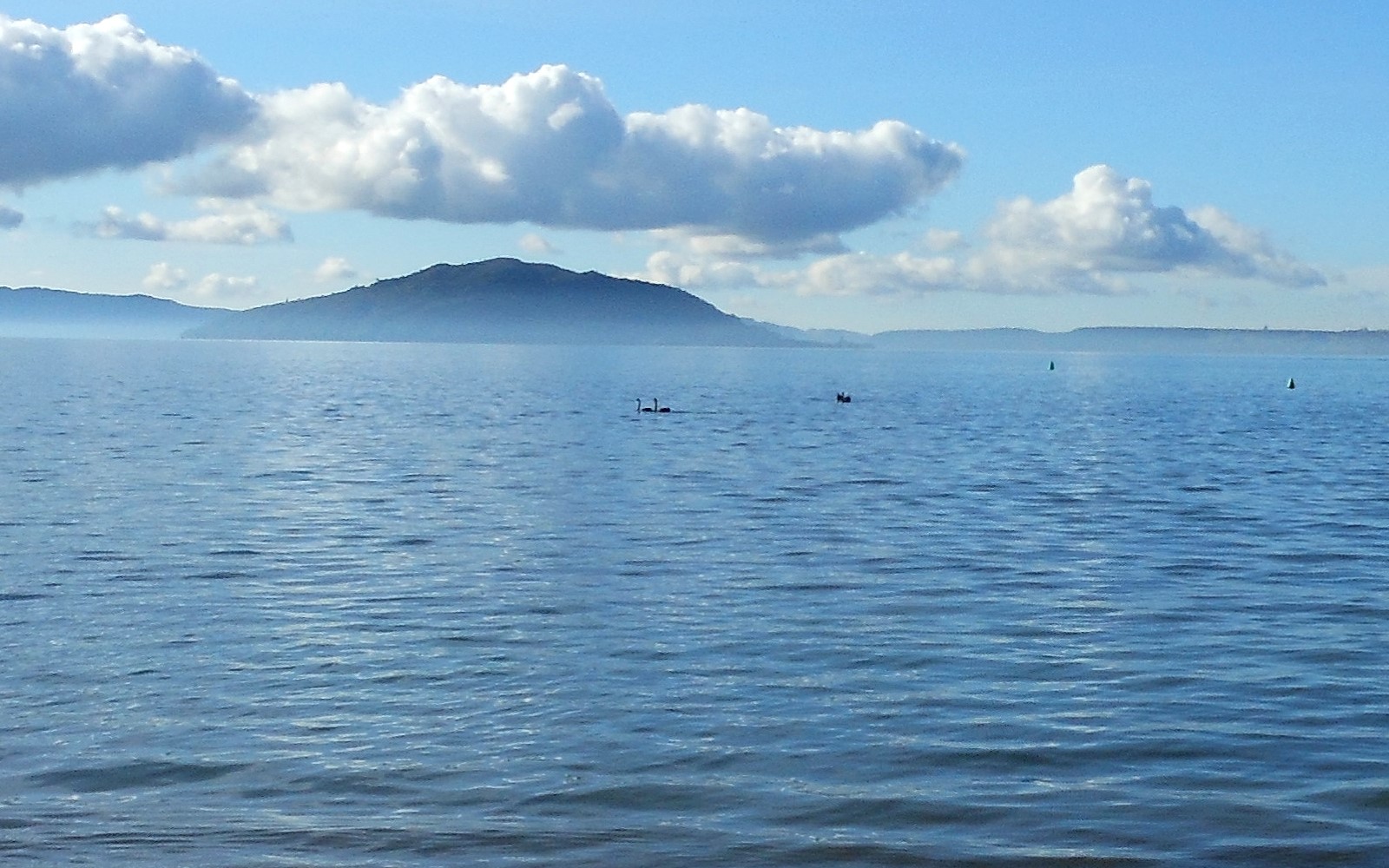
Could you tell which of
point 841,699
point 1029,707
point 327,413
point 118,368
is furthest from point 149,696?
point 118,368

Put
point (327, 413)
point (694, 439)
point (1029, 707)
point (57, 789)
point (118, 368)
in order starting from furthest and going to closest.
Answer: point (118, 368) < point (327, 413) < point (694, 439) < point (1029, 707) < point (57, 789)

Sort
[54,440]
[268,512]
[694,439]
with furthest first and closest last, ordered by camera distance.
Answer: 1. [694,439]
2. [54,440]
3. [268,512]

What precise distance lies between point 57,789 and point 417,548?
60.6 ft

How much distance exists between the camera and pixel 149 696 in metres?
21.6

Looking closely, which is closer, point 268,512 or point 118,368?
point 268,512

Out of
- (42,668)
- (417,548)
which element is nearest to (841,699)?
(42,668)

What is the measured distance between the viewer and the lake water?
16484mm

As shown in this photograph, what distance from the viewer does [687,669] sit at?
77.0 feet

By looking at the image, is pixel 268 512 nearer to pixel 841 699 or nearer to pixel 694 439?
pixel 841 699

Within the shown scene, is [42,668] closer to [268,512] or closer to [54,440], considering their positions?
[268,512]

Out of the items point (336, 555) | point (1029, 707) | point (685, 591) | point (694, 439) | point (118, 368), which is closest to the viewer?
point (1029, 707)

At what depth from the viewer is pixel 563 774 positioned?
59.6ft

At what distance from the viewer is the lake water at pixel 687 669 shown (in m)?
16.5

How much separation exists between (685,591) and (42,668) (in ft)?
40.6
